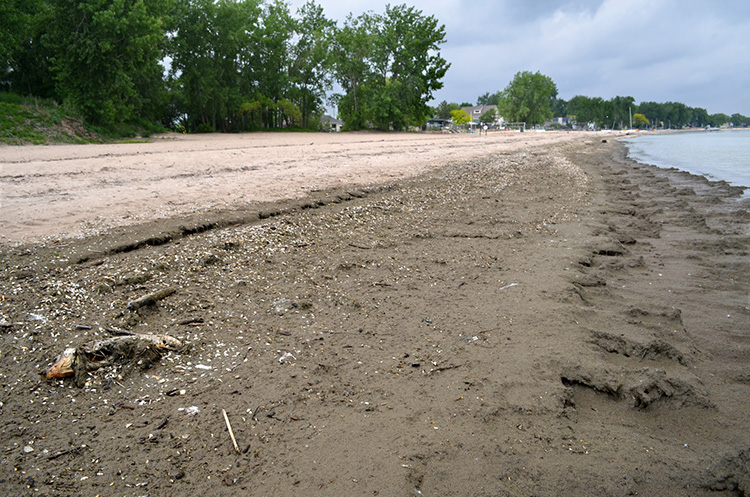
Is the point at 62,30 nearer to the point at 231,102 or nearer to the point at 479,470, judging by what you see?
the point at 231,102

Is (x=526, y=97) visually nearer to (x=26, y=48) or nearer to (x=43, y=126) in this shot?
(x=26, y=48)

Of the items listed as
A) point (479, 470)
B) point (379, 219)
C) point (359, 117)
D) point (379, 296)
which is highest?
point (359, 117)

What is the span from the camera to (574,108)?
159750mm

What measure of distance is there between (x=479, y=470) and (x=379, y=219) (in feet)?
18.8

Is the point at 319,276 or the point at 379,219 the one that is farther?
the point at 379,219

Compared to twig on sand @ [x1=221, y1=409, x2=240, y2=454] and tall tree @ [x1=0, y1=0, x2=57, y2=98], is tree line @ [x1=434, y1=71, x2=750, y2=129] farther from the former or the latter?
twig on sand @ [x1=221, y1=409, x2=240, y2=454]

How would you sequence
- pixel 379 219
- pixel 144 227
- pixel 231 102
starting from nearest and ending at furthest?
pixel 144 227 < pixel 379 219 < pixel 231 102

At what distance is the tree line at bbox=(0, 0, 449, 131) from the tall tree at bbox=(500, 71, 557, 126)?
51684mm

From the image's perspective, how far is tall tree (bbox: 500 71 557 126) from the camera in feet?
331

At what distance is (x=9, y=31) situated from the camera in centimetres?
2344

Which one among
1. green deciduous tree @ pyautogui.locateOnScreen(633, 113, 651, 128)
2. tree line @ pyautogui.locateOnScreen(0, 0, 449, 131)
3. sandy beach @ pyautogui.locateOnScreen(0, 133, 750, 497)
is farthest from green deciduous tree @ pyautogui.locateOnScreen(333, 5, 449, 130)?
green deciduous tree @ pyautogui.locateOnScreen(633, 113, 651, 128)

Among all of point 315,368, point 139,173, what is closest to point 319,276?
point 315,368

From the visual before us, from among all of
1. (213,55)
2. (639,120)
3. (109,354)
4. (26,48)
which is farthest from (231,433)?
(639,120)

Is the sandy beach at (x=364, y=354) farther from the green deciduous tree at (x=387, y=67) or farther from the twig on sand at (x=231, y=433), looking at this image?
the green deciduous tree at (x=387, y=67)
